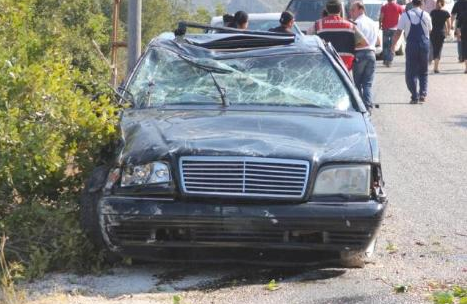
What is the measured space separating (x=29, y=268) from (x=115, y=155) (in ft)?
2.92

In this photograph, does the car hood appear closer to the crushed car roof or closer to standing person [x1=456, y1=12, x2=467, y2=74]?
the crushed car roof

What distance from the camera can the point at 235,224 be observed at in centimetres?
617

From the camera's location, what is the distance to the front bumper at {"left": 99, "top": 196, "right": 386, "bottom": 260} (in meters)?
6.18

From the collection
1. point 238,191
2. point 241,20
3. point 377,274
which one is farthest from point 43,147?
point 241,20

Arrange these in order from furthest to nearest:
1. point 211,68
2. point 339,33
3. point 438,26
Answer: point 438,26, point 339,33, point 211,68

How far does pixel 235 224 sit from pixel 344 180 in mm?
744

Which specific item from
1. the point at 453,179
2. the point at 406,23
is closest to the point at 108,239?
the point at 453,179

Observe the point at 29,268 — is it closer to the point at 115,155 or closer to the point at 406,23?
the point at 115,155

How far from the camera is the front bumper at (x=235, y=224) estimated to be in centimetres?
618

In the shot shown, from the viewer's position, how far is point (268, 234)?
6227 mm

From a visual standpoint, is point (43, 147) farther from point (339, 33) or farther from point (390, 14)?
point (390, 14)

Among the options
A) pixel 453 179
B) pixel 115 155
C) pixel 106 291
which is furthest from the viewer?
pixel 453 179

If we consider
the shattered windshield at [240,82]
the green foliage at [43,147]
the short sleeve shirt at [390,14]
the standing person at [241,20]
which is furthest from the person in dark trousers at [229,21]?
the short sleeve shirt at [390,14]

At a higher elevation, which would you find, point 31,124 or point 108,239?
point 31,124
